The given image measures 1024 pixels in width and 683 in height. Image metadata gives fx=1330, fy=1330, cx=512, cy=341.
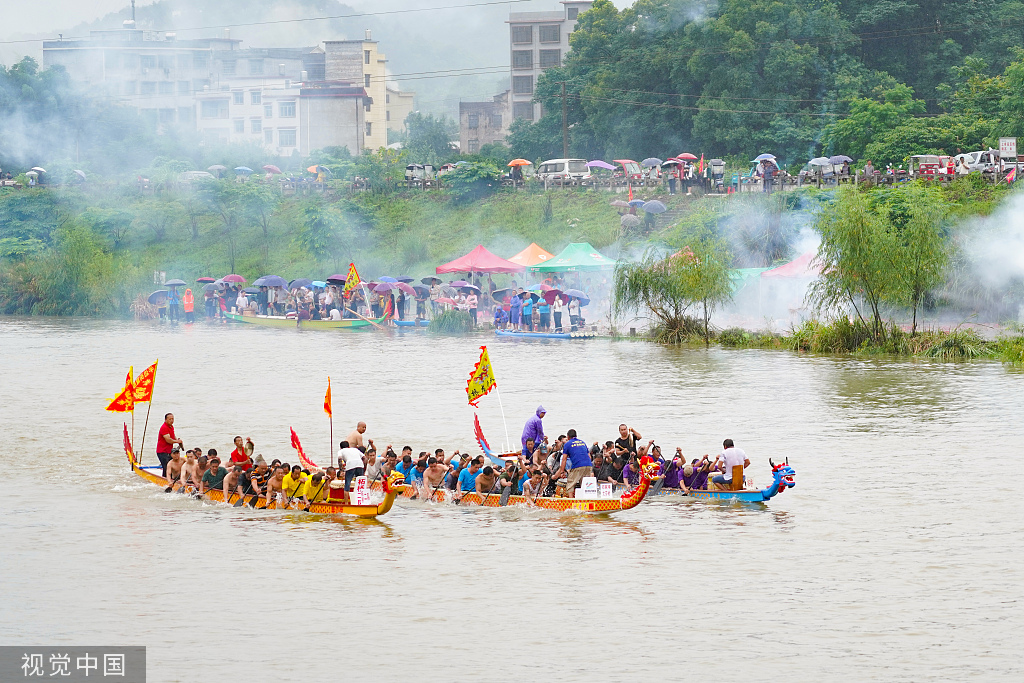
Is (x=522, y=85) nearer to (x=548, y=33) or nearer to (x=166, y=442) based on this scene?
(x=548, y=33)

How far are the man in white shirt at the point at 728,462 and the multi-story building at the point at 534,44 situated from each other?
100 m

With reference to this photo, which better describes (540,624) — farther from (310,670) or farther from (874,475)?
(874,475)

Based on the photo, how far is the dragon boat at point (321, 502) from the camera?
2042cm

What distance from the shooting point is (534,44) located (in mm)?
121500

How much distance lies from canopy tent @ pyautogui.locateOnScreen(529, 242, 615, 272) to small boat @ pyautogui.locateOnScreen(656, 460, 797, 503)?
29.7 m

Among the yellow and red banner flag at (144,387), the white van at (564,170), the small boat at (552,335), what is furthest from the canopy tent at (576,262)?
the yellow and red banner flag at (144,387)

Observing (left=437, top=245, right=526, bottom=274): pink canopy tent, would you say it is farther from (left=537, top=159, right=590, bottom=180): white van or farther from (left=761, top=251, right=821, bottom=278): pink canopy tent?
(left=537, top=159, right=590, bottom=180): white van

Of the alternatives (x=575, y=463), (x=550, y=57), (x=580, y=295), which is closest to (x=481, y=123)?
(x=550, y=57)

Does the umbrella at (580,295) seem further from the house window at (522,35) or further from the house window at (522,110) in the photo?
the house window at (522,35)

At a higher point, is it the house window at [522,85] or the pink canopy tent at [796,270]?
the house window at [522,85]

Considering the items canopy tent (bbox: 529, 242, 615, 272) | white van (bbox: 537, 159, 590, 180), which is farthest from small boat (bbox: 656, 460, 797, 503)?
white van (bbox: 537, 159, 590, 180)

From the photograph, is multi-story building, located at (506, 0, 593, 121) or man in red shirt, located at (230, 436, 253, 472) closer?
man in red shirt, located at (230, 436, 253, 472)

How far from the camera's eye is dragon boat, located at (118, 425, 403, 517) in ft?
67.0

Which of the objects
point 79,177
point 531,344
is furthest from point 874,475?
point 79,177
